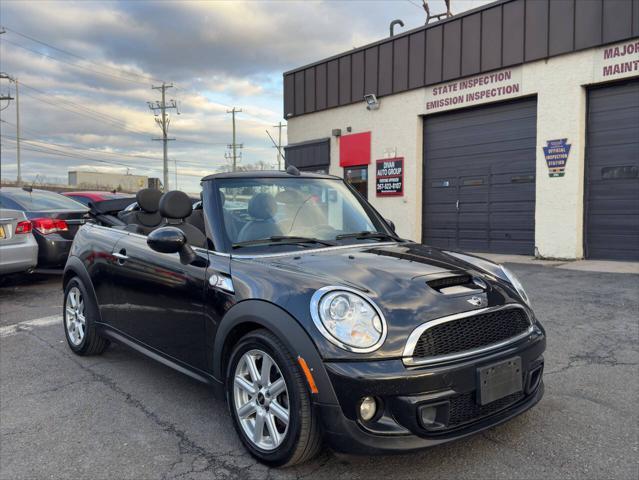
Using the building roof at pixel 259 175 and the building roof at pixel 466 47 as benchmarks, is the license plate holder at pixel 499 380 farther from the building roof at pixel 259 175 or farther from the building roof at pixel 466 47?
the building roof at pixel 466 47

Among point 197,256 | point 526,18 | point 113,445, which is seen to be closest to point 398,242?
point 197,256

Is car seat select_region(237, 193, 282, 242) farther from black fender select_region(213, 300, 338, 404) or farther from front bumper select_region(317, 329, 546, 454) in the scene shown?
front bumper select_region(317, 329, 546, 454)

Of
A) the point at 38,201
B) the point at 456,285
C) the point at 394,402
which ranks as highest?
the point at 38,201

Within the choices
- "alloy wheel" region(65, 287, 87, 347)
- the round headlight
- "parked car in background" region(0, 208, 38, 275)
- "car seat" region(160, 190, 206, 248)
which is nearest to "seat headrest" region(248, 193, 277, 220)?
"car seat" region(160, 190, 206, 248)

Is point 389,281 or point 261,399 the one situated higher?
point 389,281

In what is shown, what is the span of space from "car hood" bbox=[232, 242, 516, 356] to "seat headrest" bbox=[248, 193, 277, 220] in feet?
1.66

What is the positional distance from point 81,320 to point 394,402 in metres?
3.35

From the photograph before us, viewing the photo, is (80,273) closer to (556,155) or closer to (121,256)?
(121,256)

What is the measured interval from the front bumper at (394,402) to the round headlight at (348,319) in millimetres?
94

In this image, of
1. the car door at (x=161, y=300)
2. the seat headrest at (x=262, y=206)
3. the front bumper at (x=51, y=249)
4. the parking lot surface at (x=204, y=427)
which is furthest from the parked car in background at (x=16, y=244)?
the seat headrest at (x=262, y=206)

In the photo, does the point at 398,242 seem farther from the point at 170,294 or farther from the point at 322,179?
the point at 170,294

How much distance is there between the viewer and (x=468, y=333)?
2.44m

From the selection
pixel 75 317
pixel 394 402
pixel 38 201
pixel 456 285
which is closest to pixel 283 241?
pixel 456 285

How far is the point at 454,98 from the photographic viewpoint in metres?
12.3
